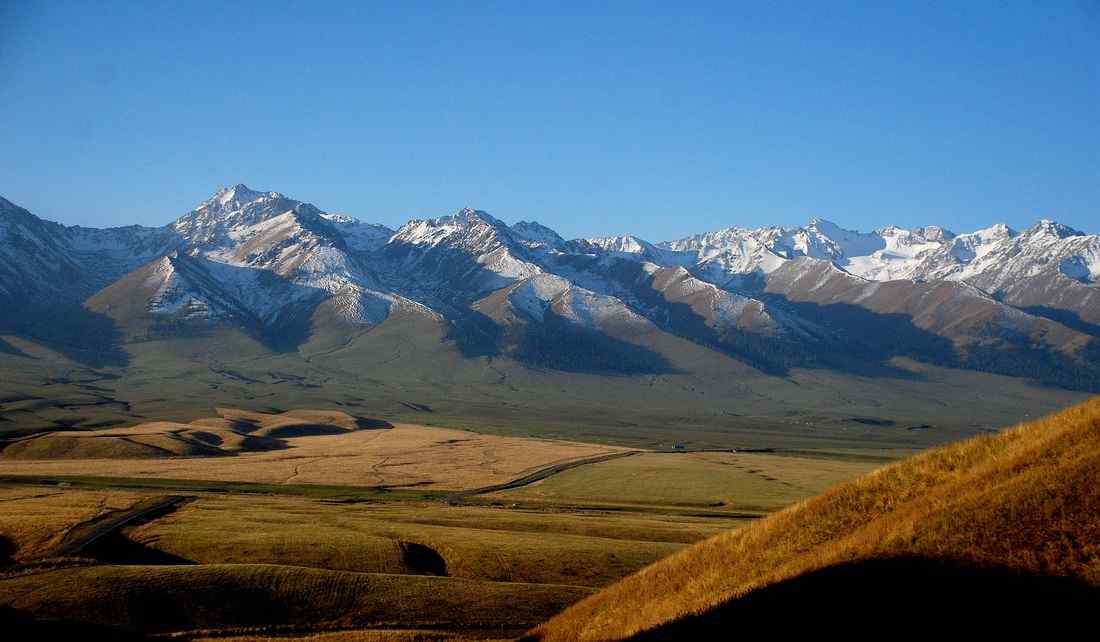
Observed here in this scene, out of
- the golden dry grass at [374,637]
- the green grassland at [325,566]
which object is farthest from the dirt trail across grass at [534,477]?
the golden dry grass at [374,637]

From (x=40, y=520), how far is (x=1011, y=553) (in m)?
71.7

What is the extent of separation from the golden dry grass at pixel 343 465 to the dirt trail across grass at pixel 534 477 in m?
2.36

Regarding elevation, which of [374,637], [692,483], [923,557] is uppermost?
[923,557]

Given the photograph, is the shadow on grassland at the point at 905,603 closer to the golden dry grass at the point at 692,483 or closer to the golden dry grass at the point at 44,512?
the golden dry grass at the point at 44,512

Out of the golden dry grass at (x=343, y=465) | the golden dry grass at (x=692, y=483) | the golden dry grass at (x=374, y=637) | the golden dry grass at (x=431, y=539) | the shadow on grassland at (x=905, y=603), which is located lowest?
the golden dry grass at (x=343, y=465)

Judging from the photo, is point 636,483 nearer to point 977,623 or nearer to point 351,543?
point 351,543

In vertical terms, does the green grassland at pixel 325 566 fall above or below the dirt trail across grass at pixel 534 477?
above

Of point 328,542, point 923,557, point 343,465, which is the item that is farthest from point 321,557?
point 343,465

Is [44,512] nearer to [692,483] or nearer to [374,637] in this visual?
[374,637]

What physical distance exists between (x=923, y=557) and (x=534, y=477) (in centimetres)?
13070

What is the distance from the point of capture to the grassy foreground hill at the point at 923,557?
27625 millimetres

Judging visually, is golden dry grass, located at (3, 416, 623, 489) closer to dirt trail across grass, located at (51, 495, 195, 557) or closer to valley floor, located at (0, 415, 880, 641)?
valley floor, located at (0, 415, 880, 641)

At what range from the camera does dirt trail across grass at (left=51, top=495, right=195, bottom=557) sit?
215 feet

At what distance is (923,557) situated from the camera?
98.4 feet
